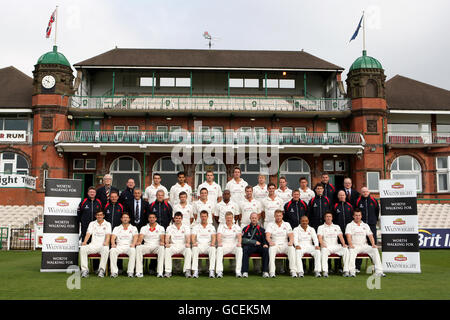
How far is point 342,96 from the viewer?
30.7 meters

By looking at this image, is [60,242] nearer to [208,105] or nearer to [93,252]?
[93,252]

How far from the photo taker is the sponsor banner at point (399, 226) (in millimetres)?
10078

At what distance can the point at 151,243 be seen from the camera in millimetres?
9586

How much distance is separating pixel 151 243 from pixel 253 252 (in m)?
2.21

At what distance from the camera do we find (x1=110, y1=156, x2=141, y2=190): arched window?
97.6 ft

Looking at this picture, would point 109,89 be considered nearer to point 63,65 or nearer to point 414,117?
point 63,65

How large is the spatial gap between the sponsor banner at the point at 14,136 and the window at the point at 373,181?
2275cm

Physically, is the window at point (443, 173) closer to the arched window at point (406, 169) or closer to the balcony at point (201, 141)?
the arched window at point (406, 169)

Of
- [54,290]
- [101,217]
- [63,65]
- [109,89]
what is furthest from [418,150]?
[54,290]

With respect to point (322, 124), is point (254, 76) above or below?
above

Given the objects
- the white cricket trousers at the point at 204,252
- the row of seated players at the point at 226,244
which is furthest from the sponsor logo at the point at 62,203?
the white cricket trousers at the point at 204,252

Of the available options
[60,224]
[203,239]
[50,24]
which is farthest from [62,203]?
[50,24]

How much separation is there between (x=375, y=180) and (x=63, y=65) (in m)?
21.8

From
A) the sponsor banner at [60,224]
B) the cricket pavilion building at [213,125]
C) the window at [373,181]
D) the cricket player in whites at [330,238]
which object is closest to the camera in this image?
the cricket player in whites at [330,238]
